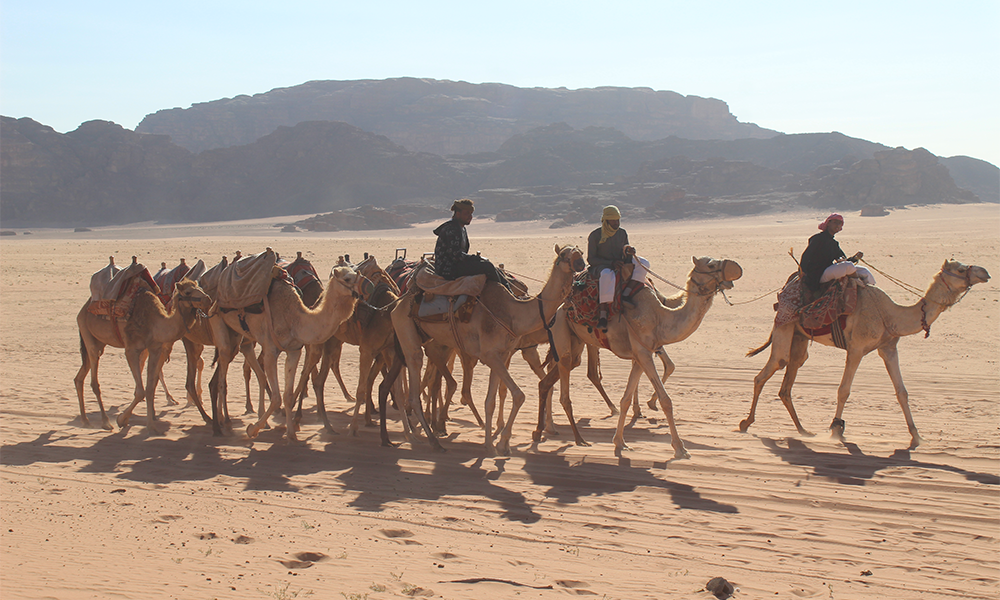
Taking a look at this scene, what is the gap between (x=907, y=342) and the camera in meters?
15.9

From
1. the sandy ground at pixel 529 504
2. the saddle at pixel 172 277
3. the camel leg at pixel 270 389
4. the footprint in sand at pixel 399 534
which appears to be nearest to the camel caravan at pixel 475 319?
the camel leg at pixel 270 389

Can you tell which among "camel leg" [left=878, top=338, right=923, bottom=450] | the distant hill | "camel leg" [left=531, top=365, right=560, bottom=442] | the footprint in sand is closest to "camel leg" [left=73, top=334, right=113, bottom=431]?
"camel leg" [left=531, top=365, right=560, bottom=442]

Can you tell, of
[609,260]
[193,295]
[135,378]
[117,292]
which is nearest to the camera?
[609,260]

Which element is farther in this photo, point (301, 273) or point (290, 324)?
point (301, 273)

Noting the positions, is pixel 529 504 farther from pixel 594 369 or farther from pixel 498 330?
pixel 594 369

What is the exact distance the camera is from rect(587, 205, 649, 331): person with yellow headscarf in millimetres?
8547

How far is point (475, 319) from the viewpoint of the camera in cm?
877

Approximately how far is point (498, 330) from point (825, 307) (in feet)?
12.8

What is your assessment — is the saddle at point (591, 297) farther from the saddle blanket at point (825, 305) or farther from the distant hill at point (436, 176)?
the distant hill at point (436, 176)

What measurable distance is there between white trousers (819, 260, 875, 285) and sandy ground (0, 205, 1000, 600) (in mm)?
1820

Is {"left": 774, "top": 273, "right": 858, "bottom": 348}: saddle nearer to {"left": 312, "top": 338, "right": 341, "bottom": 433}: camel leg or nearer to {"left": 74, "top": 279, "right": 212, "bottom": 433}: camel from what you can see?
{"left": 312, "top": 338, "right": 341, "bottom": 433}: camel leg

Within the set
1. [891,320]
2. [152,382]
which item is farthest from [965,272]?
[152,382]

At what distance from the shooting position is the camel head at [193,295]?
9648 mm

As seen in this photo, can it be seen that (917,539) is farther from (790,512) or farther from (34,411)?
(34,411)
